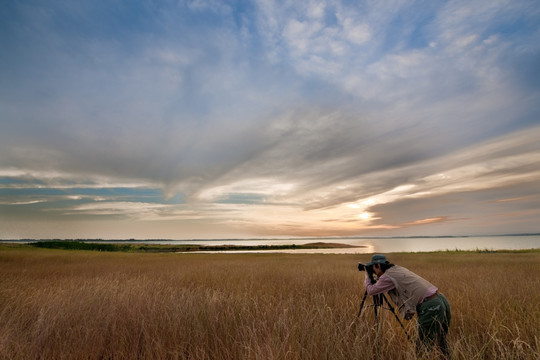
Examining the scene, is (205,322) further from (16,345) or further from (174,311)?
(16,345)

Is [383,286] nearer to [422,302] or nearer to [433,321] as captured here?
[422,302]

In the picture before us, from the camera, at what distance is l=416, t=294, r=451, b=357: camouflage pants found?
13.7 feet

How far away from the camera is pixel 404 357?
4070mm

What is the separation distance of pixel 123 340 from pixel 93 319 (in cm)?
119

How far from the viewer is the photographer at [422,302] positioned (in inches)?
165

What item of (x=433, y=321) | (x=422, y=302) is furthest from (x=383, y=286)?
(x=433, y=321)

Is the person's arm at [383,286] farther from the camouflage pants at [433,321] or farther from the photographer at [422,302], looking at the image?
the camouflage pants at [433,321]

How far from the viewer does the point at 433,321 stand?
4.18 m

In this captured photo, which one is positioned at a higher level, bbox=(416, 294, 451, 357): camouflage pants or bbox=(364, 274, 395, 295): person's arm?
bbox=(364, 274, 395, 295): person's arm

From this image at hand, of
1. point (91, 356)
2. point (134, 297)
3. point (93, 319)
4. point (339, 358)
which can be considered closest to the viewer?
point (339, 358)

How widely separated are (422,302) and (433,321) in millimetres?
278

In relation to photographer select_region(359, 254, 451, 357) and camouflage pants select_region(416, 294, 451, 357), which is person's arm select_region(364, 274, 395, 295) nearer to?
photographer select_region(359, 254, 451, 357)

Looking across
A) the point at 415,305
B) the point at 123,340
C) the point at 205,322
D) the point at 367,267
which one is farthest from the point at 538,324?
the point at 123,340

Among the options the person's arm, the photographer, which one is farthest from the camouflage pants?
the person's arm
